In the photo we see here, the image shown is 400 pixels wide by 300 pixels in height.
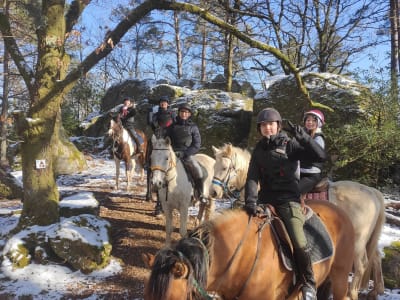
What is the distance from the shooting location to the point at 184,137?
6.38 m

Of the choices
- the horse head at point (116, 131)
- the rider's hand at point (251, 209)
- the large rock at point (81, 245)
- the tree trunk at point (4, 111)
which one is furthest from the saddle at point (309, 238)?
the tree trunk at point (4, 111)

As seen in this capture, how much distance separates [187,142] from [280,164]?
3.64 meters

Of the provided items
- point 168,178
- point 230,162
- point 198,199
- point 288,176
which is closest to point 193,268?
point 288,176

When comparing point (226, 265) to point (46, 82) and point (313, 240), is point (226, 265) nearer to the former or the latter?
point (313, 240)

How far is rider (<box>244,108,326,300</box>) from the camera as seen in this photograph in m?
2.78

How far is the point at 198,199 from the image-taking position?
20.6 ft

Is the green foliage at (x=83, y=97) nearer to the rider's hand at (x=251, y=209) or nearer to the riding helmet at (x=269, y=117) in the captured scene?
the riding helmet at (x=269, y=117)

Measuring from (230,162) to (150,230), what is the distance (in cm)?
244

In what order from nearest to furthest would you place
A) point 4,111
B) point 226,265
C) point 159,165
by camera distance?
1. point 226,265
2. point 159,165
3. point 4,111

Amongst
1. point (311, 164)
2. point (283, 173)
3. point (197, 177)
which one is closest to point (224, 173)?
point (197, 177)

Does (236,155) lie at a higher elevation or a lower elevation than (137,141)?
lower

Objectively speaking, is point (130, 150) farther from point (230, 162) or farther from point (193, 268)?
point (193, 268)

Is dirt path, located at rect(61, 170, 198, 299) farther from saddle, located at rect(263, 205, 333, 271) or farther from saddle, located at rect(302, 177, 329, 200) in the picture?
saddle, located at rect(302, 177, 329, 200)

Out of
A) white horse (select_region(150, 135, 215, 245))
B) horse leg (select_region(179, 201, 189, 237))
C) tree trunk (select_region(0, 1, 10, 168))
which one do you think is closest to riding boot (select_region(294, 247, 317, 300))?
white horse (select_region(150, 135, 215, 245))
